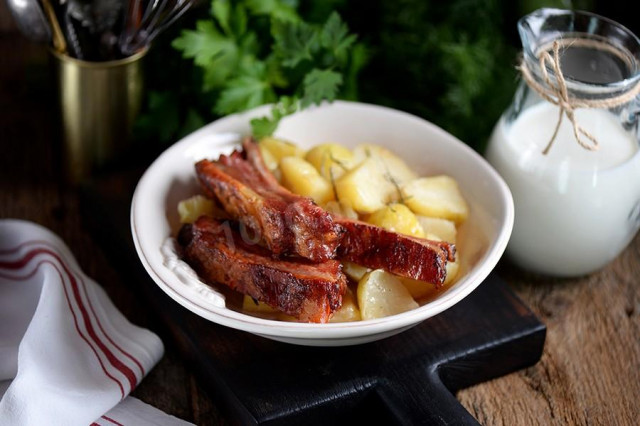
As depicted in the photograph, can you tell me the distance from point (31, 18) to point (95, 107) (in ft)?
1.06

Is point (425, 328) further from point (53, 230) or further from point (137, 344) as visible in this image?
point (53, 230)

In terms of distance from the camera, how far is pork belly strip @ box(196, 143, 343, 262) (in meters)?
1.88

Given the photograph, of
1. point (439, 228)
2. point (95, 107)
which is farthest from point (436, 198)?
point (95, 107)

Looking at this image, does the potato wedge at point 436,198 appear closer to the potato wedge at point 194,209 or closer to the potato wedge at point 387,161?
the potato wedge at point 387,161

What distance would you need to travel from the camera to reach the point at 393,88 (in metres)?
2.97

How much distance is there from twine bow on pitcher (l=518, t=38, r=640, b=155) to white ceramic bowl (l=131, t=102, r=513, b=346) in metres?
0.23

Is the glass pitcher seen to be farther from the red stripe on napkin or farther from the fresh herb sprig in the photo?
the red stripe on napkin

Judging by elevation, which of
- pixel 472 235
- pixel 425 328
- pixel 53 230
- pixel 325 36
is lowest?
pixel 53 230

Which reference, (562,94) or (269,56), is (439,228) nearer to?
(562,94)

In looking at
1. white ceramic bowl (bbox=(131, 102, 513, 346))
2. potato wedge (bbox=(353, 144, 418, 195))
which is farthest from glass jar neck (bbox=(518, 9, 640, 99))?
potato wedge (bbox=(353, 144, 418, 195))

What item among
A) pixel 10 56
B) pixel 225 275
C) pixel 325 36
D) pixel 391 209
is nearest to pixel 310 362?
pixel 225 275

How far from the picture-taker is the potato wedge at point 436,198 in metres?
2.16

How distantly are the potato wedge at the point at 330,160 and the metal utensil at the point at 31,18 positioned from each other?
839 mm

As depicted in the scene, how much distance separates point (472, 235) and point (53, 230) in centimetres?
125
